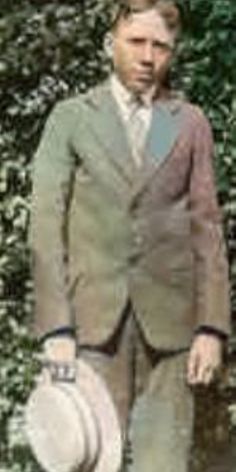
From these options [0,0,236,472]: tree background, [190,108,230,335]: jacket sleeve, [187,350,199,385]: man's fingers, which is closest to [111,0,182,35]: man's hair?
[190,108,230,335]: jacket sleeve

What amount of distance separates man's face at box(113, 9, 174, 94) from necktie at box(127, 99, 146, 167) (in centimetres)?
7

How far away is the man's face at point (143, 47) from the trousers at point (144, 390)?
0.67 m

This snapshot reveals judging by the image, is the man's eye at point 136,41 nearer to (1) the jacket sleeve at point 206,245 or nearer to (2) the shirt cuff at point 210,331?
(1) the jacket sleeve at point 206,245

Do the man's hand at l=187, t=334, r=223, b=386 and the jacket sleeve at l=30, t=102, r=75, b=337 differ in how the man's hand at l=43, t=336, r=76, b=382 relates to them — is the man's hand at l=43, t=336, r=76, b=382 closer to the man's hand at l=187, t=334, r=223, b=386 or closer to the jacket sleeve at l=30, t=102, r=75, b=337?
the jacket sleeve at l=30, t=102, r=75, b=337

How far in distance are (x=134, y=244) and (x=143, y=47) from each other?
57 centimetres

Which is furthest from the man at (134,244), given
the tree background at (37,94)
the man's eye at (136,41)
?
the tree background at (37,94)

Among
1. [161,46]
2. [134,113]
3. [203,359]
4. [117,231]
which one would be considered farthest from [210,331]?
[161,46]

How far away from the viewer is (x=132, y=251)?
531 cm

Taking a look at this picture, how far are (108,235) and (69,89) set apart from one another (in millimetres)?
2706

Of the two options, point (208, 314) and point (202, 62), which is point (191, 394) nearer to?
point (208, 314)

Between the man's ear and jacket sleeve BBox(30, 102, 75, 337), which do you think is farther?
the man's ear

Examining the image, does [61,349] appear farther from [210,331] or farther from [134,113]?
[134,113]

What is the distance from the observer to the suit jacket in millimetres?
5309

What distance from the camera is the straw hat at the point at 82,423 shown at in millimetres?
5238
